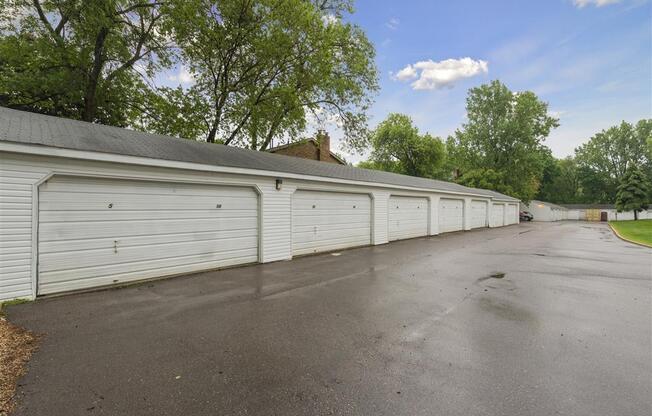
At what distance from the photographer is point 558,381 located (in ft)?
8.16

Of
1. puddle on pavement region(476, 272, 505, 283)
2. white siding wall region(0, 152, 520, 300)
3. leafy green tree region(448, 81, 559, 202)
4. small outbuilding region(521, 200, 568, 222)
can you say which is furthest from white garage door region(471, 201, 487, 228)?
small outbuilding region(521, 200, 568, 222)

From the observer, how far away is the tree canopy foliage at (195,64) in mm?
11383

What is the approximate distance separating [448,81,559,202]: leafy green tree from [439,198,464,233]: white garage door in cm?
1771

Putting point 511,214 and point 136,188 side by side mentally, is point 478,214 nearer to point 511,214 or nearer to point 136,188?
point 511,214

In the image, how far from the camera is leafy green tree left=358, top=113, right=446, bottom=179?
36312 mm

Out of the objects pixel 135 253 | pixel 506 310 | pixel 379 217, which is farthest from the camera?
pixel 379 217

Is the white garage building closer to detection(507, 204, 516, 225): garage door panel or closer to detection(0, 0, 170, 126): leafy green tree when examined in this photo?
detection(0, 0, 170, 126): leafy green tree

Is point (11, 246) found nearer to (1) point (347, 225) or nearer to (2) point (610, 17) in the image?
(1) point (347, 225)

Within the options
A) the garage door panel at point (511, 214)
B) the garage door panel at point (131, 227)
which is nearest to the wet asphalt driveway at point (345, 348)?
the garage door panel at point (131, 227)

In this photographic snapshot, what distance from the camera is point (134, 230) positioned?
5781 millimetres

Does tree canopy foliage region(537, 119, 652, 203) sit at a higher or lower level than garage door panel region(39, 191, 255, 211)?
higher

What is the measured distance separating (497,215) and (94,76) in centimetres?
2841

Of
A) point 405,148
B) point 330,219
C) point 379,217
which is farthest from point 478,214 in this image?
point 405,148

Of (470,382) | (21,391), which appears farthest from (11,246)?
(470,382)
